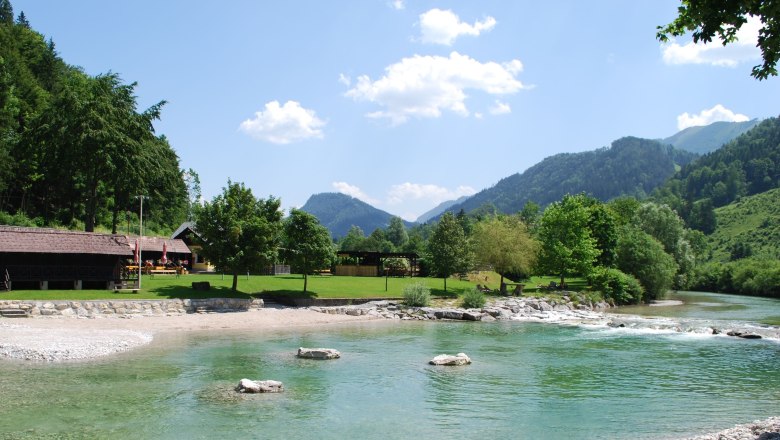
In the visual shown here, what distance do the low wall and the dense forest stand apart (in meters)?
19.2

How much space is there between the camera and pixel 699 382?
21891 millimetres

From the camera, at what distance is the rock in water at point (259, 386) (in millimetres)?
18859

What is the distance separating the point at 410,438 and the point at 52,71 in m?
85.6

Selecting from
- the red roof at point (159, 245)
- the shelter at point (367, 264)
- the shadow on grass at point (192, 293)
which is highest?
the red roof at point (159, 245)

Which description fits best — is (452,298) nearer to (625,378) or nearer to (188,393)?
(625,378)

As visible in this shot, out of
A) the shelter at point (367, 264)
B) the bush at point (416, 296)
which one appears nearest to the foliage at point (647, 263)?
the shelter at point (367, 264)

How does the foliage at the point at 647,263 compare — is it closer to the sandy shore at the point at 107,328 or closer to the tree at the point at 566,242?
the tree at the point at 566,242

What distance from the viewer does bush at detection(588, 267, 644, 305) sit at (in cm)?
6069

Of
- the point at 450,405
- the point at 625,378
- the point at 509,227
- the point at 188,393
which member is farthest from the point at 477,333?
the point at 509,227

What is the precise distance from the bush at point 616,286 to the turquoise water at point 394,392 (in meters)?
29.6

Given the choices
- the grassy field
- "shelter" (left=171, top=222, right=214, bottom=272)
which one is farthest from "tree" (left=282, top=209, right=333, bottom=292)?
"shelter" (left=171, top=222, right=214, bottom=272)

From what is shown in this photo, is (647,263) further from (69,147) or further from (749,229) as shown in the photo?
(749,229)

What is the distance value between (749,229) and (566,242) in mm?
110550

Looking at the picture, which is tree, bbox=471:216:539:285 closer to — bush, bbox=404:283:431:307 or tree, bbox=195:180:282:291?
bush, bbox=404:283:431:307
